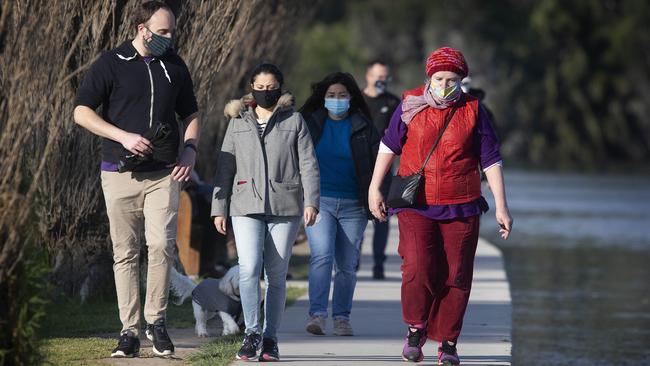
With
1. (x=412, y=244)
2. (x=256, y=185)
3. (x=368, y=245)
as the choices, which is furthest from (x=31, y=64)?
(x=368, y=245)

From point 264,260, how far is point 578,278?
843 cm

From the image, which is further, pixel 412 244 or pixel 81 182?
pixel 81 182

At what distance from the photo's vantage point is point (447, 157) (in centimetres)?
886

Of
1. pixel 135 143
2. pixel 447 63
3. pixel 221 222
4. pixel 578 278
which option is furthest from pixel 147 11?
pixel 578 278

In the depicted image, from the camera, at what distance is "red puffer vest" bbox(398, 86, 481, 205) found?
8.85 m

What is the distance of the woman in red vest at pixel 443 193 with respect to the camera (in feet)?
29.1

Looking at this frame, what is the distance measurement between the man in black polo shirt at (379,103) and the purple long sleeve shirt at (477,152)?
4.76m

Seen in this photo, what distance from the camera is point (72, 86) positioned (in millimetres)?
11062

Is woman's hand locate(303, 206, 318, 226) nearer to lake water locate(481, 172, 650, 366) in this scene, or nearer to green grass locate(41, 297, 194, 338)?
green grass locate(41, 297, 194, 338)

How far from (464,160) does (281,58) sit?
12.6 meters

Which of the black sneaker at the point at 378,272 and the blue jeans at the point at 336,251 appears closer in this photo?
the blue jeans at the point at 336,251

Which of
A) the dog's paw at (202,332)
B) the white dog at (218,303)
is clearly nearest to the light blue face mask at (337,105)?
the white dog at (218,303)

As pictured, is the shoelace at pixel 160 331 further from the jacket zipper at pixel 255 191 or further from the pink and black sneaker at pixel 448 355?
the pink and black sneaker at pixel 448 355

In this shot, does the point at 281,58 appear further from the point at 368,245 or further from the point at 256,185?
the point at 256,185
